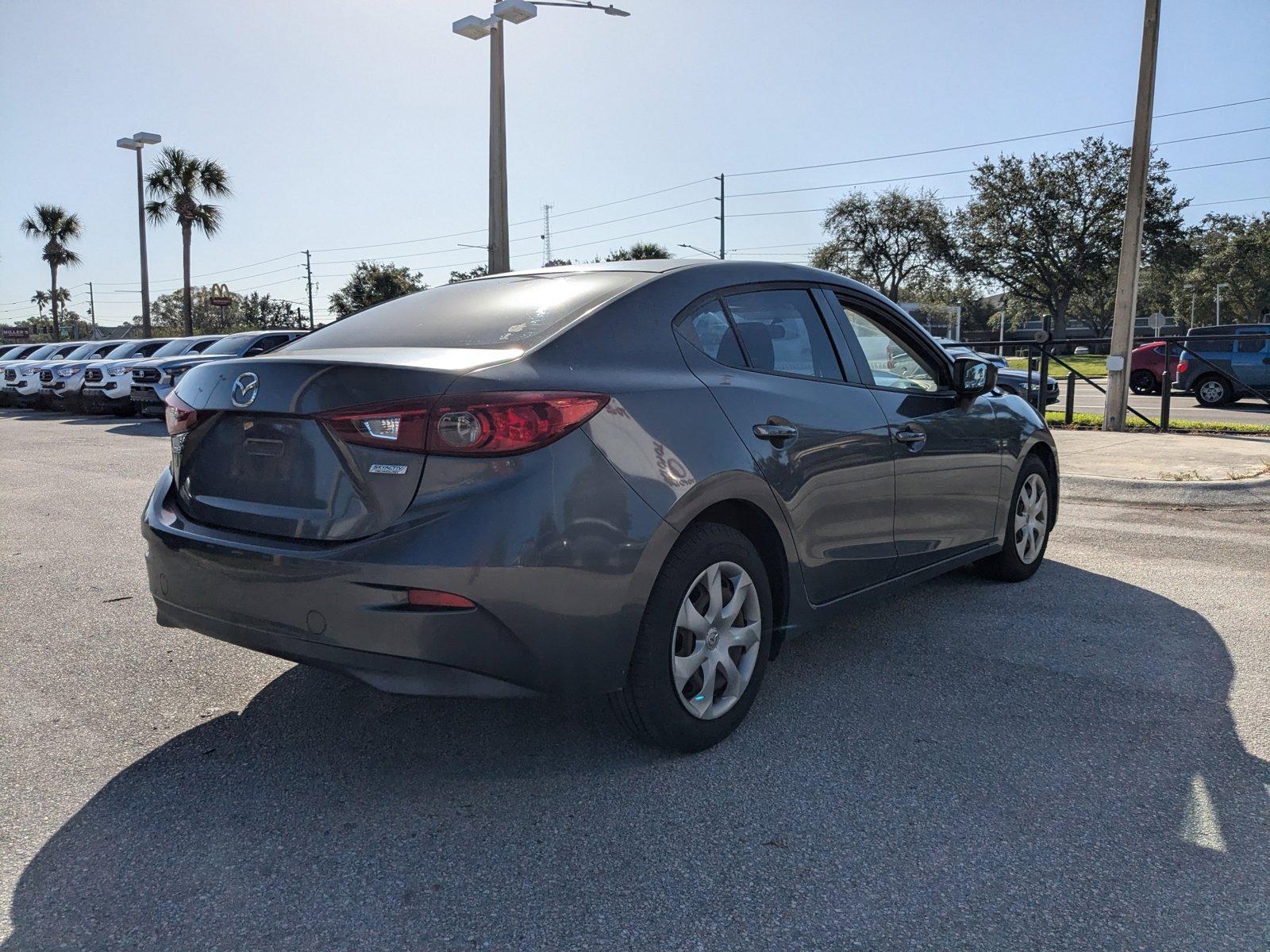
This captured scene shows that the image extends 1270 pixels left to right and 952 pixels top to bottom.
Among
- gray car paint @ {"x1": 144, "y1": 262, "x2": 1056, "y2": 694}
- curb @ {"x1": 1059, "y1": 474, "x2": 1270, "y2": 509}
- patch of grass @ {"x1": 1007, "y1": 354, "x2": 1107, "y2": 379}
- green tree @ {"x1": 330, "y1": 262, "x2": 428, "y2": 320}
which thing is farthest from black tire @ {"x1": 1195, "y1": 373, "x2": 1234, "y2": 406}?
green tree @ {"x1": 330, "y1": 262, "x2": 428, "y2": 320}

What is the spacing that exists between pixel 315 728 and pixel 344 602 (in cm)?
97

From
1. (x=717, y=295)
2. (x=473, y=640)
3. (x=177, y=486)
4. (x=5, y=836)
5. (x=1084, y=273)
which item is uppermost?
(x=1084, y=273)

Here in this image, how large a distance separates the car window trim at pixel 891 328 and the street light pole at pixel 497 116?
1144cm

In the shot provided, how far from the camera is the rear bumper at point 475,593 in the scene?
2750mm

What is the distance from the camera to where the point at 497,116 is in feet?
50.1

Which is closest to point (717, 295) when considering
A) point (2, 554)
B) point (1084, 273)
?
point (2, 554)

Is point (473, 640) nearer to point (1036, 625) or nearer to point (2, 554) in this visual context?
point (1036, 625)

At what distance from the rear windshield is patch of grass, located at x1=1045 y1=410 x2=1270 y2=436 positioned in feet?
38.2

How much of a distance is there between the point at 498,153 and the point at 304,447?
13.2m

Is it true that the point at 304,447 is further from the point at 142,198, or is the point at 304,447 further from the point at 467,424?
the point at 142,198

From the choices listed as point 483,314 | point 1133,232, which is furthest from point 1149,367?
point 483,314

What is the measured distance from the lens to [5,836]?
9.20 feet

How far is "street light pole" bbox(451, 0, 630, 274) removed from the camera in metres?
15.1

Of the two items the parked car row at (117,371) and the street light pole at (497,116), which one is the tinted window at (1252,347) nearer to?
the street light pole at (497,116)
